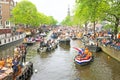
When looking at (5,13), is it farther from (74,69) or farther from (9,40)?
(74,69)

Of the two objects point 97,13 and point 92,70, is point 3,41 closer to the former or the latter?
point 97,13

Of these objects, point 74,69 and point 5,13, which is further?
point 5,13

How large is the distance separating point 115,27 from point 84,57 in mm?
12611

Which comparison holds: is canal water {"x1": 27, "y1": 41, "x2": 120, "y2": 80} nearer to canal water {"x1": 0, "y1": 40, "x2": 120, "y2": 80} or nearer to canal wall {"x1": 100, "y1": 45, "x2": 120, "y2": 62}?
canal water {"x1": 0, "y1": 40, "x2": 120, "y2": 80}

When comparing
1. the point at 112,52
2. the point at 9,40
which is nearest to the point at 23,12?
the point at 9,40

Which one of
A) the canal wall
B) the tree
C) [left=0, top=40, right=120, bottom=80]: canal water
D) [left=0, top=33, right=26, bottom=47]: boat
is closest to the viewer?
[left=0, top=40, right=120, bottom=80]: canal water

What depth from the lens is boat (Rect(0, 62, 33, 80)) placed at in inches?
881

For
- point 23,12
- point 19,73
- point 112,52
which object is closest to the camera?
point 19,73

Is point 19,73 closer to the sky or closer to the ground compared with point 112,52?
closer to the ground

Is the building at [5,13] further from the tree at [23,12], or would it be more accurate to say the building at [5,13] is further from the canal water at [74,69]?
the canal water at [74,69]

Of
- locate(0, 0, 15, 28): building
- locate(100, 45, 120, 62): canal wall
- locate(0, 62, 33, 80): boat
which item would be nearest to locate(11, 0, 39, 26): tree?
locate(0, 0, 15, 28): building

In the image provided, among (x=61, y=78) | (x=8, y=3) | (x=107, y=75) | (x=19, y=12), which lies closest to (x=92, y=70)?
(x=107, y=75)

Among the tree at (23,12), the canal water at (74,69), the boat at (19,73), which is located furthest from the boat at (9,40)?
the boat at (19,73)

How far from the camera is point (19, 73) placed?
88.8 feet
